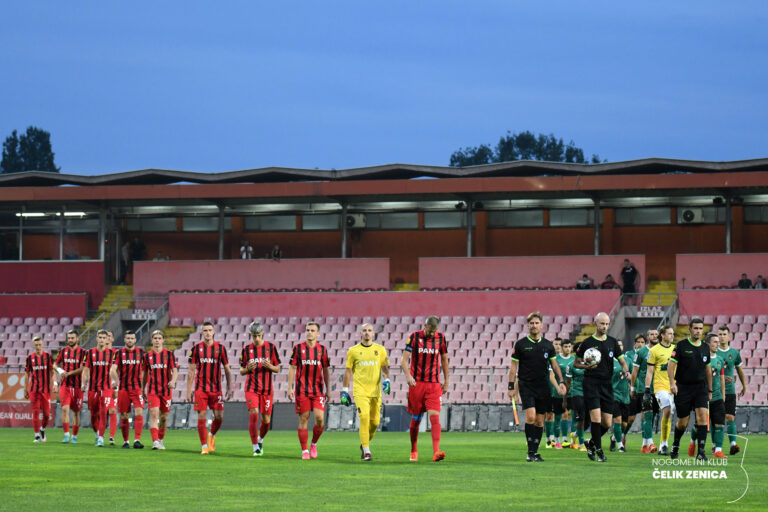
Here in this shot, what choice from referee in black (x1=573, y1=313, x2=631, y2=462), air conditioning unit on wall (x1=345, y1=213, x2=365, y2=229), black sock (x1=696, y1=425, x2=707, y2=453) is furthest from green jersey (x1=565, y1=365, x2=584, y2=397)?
air conditioning unit on wall (x1=345, y1=213, x2=365, y2=229)

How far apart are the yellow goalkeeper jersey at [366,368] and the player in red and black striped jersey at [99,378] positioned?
716cm

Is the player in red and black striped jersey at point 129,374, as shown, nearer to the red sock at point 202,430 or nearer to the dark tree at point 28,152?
the red sock at point 202,430

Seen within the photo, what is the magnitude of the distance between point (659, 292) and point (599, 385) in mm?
24551

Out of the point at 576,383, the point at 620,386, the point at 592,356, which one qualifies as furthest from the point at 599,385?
the point at 620,386

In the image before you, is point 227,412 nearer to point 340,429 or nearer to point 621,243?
point 340,429

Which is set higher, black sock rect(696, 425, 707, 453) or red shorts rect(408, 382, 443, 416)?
red shorts rect(408, 382, 443, 416)

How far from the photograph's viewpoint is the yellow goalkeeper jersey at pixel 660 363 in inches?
807

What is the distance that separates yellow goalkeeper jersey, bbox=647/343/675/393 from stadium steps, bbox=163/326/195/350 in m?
24.7

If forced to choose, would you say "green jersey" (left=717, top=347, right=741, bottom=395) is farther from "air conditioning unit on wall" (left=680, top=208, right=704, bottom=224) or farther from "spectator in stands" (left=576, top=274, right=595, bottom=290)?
"air conditioning unit on wall" (left=680, top=208, right=704, bottom=224)

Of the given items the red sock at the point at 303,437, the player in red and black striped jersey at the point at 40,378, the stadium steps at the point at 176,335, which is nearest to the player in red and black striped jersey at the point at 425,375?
the red sock at the point at 303,437

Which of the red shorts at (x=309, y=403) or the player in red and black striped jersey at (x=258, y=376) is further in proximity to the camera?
the player in red and black striped jersey at (x=258, y=376)

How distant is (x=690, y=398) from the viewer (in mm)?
17781

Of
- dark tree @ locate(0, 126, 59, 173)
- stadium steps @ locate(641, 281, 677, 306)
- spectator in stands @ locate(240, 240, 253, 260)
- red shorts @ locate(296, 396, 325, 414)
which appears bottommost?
red shorts @ locate(296, 396, 325, 414)

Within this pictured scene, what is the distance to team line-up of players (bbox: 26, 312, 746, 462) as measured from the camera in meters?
17.9
